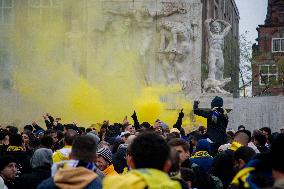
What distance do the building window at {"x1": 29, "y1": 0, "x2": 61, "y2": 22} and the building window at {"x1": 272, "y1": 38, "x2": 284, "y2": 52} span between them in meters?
28.8

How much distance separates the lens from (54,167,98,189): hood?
5516 millimetres

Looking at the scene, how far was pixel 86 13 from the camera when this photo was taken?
3033 cm

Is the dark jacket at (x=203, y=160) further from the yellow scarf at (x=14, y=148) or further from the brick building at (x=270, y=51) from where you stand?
the brick building at (x=270, y=51)

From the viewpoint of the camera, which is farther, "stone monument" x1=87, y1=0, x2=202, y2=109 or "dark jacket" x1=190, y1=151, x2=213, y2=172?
"stone monument" x1=87, y1=0, x2=202, y2=109

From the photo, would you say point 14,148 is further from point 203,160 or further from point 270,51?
point 270,51

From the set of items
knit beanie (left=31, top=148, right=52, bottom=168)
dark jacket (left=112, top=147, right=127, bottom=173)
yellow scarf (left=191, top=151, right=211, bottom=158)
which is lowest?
dark jacket (left=112, top=147, right=127, bottom=173)

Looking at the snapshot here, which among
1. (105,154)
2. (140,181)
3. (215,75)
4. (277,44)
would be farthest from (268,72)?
(140,181)

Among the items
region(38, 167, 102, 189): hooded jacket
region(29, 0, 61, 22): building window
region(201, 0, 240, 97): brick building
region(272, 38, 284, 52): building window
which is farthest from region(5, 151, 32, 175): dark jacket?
region(272, 38, 284, 52): building window

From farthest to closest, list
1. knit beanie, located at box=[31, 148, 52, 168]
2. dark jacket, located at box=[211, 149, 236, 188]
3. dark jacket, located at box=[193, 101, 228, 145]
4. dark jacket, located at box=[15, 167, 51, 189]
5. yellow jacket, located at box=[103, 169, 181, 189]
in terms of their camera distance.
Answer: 1. dark jacket, located at box=[193, 101, 228, 145]
2. dark jacket, located at box=[211, 149, 236, 188]
3. knit beanie, located at box=[31, 148, 52, 168]
4. dark jacket, located at box=[15, 167, 51, 189]
5. yellow jacket, located at box=[103, 169, 181, 189]

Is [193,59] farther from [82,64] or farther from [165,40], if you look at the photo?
[82,64]

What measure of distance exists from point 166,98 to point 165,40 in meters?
2.29

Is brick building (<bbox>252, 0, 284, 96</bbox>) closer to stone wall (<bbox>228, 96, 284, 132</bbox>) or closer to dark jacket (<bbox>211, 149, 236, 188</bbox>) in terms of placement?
stone wall (<bbox>228, 96, 284, 132</bbox>)

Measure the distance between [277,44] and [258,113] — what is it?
2609 cm

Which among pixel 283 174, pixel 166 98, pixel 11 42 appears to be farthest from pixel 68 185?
pixel 11 42
